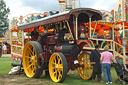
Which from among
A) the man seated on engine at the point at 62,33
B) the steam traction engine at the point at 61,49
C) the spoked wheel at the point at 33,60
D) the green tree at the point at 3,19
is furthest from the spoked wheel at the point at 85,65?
the green tree at the point at 3,19

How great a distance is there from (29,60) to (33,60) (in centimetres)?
63

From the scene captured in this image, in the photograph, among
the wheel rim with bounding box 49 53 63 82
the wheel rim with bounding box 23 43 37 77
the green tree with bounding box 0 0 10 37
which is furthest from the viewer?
the green tree with bounding box 0 0 10 37

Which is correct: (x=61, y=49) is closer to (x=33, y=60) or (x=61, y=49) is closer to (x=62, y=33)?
(x=62, y=33)

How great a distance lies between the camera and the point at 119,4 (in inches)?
411

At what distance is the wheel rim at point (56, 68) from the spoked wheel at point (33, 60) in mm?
600

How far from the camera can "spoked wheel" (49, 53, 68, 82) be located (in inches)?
256

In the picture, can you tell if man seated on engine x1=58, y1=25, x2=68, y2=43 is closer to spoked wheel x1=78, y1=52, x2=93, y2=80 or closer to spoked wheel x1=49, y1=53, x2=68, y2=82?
spoked wheel x1=49, y1=53, x2=68, y2=82

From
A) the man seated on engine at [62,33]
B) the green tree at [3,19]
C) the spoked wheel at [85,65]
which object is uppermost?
the green tree at [3,19]

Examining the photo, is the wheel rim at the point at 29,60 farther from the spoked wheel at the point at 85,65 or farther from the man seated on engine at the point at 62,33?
the spoked wheel at the point at 85,65

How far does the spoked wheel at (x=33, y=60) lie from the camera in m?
7.72

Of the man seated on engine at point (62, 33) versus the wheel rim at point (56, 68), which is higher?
the man seated on engine at point (62, 33)

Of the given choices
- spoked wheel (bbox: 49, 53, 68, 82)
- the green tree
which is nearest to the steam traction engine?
spoked wheel (bbox: 49, 53, 68, 82)

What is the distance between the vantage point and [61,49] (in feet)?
24.2

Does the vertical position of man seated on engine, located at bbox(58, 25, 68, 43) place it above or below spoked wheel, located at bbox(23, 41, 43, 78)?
above
